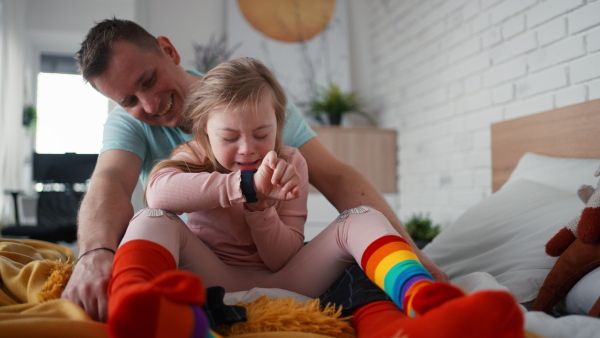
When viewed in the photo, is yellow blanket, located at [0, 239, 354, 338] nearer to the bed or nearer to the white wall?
the bed

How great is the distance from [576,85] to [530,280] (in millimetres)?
1035

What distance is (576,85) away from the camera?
181 cm

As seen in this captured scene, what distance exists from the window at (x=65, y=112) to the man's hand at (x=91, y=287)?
4623 millimetres

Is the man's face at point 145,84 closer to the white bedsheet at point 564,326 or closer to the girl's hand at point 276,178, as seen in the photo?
the girl's hand at point 276,178

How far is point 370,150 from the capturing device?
3.41 meters

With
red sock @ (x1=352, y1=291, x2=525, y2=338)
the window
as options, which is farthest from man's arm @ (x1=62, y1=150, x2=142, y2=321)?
the window

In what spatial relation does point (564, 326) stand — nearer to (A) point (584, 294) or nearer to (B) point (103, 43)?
(A) point (584, 294)

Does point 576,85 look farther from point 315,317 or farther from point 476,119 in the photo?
point 315,317

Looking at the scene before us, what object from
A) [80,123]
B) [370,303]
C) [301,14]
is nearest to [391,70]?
[301,14]

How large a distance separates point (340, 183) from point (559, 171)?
2.43 ft

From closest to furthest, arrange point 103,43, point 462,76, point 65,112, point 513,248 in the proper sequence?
point 513,248 < point 103,43 < point 462,76 < point 65,112

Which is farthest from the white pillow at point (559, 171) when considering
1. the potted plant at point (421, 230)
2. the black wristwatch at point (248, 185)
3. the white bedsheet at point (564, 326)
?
Result: the black wristwatch at point (248, 185)

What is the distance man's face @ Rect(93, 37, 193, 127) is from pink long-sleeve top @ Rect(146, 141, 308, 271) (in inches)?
12.0

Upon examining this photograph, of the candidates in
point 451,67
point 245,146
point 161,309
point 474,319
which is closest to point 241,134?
point 245,146
